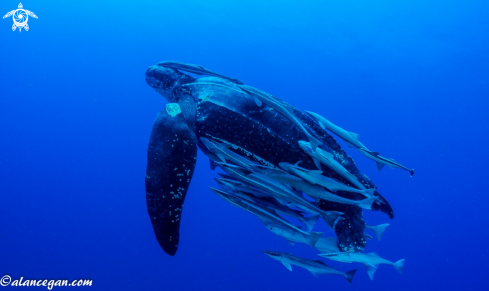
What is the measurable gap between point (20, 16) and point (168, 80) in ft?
34.2

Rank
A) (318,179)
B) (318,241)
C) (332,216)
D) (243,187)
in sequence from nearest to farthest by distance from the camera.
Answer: (318,179), (332,216), (243,187), (318,241)

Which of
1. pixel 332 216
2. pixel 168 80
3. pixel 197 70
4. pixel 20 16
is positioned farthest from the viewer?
pixel 20 16

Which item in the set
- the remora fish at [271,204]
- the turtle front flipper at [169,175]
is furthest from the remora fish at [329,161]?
the turtle front flipper at [169,175]

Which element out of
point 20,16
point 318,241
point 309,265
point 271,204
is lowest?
point 309,265

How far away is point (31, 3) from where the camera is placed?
9.55m

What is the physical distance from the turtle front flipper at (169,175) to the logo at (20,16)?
10653 millimetres

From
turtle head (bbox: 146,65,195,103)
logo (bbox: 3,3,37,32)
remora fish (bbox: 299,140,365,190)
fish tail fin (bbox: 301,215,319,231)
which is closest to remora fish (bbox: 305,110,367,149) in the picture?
remora fish (bbox: 299,140,365,190)

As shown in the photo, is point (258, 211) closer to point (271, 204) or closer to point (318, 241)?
point (271, 204)

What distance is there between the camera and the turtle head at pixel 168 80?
8.04ft

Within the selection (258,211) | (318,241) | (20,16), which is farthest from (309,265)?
(20,16)

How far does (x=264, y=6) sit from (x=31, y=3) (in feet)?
27.2

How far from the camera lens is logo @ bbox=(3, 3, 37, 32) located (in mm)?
8914

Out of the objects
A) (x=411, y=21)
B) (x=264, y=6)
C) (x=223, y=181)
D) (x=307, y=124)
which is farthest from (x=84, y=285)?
(x=411, y=21)

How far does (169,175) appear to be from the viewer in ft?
6.08
